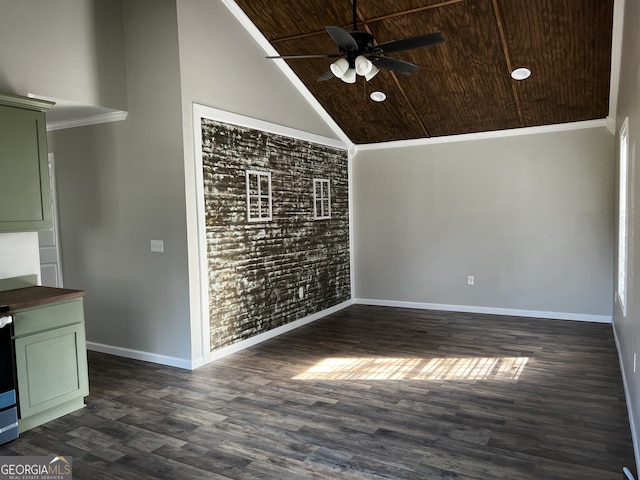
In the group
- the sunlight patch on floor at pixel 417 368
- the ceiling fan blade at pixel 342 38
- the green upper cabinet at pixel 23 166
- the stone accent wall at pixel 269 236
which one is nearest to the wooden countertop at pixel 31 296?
the green upper cabinet at pixel 23 166

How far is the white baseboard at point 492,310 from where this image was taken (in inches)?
230

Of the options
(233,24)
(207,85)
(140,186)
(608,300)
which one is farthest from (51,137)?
(608,300)

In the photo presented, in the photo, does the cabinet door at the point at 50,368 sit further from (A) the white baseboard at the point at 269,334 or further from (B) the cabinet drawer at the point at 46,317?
(A) the white baseboard at the point at 269,334

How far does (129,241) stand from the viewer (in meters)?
4.64

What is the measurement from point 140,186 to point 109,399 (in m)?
1.97

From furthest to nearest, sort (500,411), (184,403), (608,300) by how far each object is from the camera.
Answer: (608,300) < (184,403) < (500,411)

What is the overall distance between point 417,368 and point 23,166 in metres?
3.63

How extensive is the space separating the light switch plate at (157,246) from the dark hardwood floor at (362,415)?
1.12 meters

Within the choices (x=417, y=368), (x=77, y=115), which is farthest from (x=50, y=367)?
(x=417, y=368)

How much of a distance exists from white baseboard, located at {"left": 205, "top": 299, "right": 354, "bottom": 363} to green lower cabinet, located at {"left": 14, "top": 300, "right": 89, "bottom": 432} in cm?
129

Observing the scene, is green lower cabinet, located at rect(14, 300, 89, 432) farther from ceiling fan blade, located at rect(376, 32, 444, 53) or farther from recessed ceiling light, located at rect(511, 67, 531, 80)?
recessed ceiling light, located at rect(511, 67, 531, 80)

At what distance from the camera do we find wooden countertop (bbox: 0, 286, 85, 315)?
3093 millimetres

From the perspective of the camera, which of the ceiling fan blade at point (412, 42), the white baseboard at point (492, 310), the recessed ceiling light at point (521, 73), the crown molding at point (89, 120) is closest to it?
the ceiling fan blade at point (412, 42)

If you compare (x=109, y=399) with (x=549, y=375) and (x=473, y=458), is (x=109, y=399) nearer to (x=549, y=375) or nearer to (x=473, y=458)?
(x=473, y=458)
